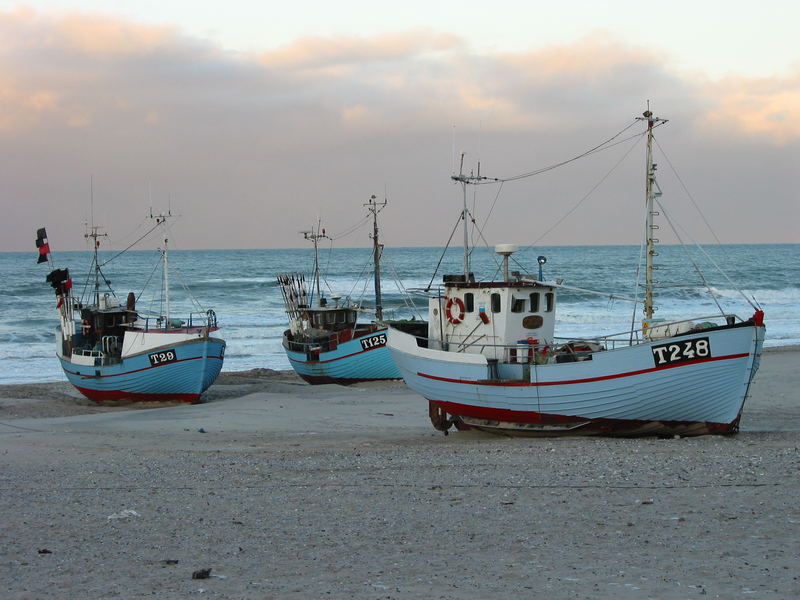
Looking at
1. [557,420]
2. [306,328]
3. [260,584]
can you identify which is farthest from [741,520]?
[306,328]

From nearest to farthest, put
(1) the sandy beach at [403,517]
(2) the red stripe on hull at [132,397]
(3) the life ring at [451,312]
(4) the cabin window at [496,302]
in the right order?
(1) the sandy beach at [403,517], (4) the cabin window at [496,302], (3) the life ring at [451,312], (2) the red stripe on hull at [132,397]

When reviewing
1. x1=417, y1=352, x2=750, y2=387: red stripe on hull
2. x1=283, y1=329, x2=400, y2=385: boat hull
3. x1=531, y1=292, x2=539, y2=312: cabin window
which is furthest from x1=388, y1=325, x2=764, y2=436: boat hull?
x1=283, y1=329, x2=400, y2=385: boat hull

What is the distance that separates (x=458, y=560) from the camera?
25.6ft

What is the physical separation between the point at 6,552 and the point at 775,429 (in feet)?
43.2

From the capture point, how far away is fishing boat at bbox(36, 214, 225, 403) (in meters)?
24.3

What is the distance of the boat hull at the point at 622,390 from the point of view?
542 inches

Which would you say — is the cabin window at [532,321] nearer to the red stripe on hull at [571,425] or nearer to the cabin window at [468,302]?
the cabin window at [468,302]

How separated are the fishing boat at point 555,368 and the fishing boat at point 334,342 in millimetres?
10100

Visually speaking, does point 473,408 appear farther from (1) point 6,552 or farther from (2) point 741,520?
(1) point 6,552

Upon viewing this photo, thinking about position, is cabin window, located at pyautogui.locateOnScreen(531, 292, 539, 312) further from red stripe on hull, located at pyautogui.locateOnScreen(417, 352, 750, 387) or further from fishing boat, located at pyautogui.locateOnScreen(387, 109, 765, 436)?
red stripe on hull, located at pyautogui.locateOnScreen(417, 352, 750, 387)

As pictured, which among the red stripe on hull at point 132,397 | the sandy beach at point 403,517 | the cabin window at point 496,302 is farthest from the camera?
the red stripe on hull at point 132,397

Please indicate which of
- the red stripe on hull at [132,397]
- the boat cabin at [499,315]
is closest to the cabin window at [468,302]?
the boat cabin at [499,315]

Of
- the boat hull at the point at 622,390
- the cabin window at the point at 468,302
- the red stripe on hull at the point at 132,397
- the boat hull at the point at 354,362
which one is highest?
the cabin window at the point at 468,302

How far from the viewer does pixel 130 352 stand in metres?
24.8
